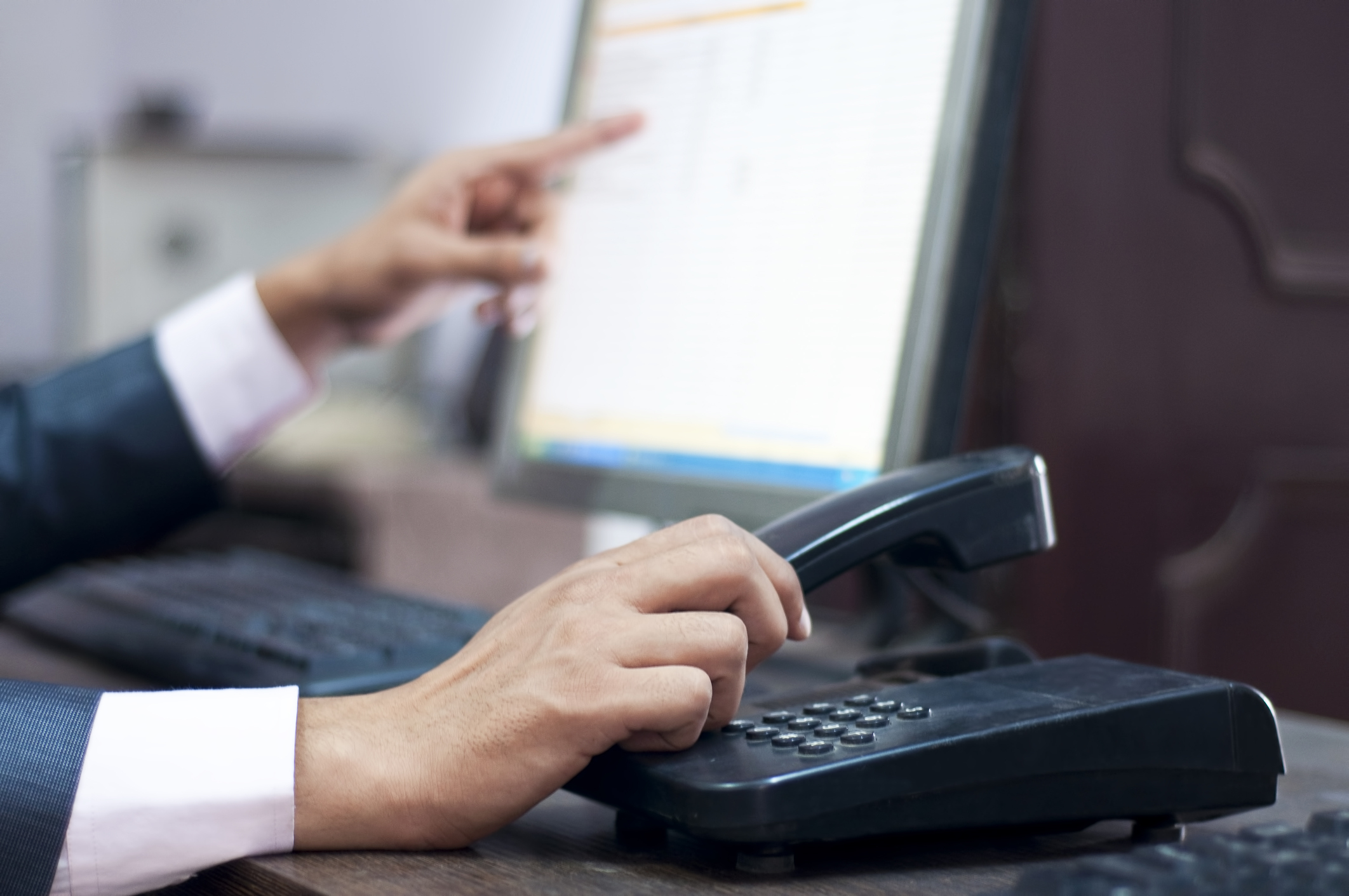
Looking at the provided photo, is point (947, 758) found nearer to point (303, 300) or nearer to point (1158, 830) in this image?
point (1158, 830)

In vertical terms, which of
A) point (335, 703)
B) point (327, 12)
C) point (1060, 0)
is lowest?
point (335, 703)

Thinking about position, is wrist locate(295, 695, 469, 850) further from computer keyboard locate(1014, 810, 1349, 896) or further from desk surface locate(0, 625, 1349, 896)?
computer keyboard locate(1014, 810, 1349, 896)

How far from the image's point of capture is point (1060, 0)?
1.11 meters

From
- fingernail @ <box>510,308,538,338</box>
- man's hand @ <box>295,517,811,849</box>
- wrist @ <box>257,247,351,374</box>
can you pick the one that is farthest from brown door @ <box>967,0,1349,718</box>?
man's hand @ <box>295,517,811,849</box>

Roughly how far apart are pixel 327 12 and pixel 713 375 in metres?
2.07

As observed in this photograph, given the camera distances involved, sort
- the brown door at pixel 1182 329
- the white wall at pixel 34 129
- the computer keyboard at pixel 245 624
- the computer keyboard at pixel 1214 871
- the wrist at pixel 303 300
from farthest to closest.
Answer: the white wall at pixel 34 129 → the brown door at pixel 1182 329 → the wrist at pixel 303 300 → the computer keyboard at pixel 245 624 → the computer keyboard at pixel 1214 871

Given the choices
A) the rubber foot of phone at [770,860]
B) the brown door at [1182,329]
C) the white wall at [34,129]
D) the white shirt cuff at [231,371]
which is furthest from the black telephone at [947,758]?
the white wall at [34,129]

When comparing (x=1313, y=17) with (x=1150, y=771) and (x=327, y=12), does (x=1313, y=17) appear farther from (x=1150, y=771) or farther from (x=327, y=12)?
(x=327, y=12)

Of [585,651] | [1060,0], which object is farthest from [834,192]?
[1060,0]

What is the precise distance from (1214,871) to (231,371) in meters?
0.75

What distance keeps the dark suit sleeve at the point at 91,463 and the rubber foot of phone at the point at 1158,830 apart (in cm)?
66

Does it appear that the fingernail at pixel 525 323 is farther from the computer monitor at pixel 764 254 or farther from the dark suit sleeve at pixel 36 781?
the dark suit sleeve at pixel 36 781

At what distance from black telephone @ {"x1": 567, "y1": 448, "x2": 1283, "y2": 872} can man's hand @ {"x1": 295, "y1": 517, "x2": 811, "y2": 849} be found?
0.02 meters

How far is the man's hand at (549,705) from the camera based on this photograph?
398 millimetres
